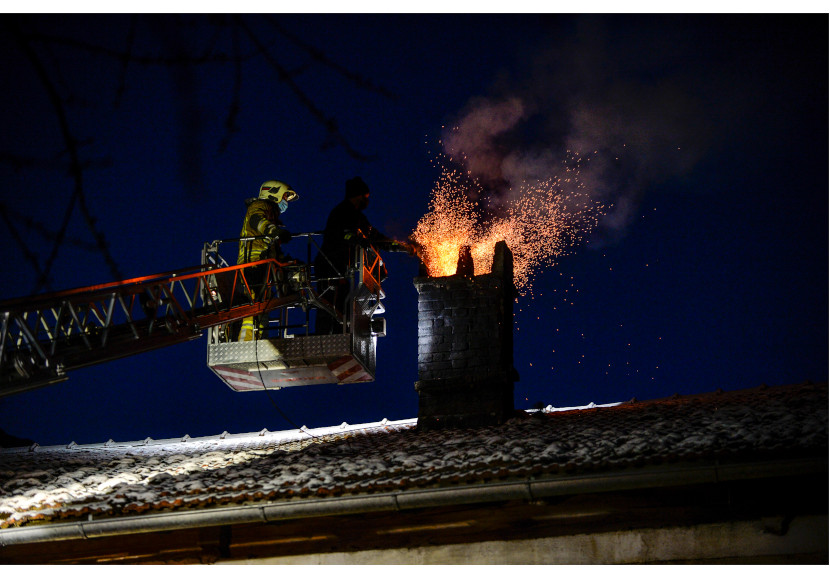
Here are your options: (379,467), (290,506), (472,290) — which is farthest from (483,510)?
(472,290)

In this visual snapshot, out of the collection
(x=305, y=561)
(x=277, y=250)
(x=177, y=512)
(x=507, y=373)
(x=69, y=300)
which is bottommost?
(x=305, y=561)

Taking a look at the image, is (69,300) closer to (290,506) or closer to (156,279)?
(156,279)

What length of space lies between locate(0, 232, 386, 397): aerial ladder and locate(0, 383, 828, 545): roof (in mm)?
1345

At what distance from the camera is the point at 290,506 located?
8.03 m

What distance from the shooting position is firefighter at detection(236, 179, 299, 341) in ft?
42.0

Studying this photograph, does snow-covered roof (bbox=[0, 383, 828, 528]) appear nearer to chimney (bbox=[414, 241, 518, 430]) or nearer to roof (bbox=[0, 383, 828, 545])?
roof (bbox=[0, 383, 828, 545])

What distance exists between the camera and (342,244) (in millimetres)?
13336

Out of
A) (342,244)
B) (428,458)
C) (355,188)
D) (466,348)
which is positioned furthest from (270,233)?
(428,458)

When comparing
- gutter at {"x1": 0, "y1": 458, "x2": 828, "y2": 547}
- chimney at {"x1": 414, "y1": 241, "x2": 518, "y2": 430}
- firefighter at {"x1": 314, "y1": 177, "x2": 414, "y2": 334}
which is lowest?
gutter at {"x1": 0, "y1": 458, "x2": 828, "y2": 547}

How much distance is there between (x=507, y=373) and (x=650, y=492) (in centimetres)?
391

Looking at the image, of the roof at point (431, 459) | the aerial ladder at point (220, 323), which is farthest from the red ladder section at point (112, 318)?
the roof at point (431, 459)

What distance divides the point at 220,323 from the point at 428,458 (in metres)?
4.14

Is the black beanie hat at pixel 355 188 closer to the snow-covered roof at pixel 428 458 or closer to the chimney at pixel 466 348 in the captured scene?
the chimney at pixel 466 348

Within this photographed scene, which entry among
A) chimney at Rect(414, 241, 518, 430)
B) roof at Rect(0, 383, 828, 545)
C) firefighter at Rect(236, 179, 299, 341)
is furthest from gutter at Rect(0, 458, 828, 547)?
firefighter at Rect(236, 179, 299, 341)
